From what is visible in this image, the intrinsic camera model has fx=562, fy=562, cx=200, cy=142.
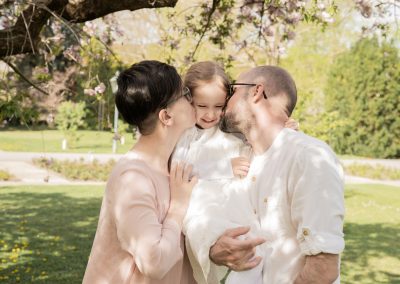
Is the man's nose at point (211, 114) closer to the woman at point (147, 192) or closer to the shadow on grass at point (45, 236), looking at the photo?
the woman at point (147, 192)

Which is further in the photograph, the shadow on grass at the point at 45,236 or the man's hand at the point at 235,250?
the shadow on grass at the point at 45,236

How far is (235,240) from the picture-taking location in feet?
6.68

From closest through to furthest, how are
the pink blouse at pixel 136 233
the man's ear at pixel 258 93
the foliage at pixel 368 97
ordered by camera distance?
1. the pink blouse at pixel 136 233
2. the man's ear at pixel 258 93
3. the foliage at pixel 368 97

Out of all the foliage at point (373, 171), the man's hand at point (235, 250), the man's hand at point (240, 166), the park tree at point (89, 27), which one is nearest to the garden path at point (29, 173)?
the foliage at point (373, 171)

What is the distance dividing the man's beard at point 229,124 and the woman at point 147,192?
25cm

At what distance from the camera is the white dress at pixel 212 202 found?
2082 millimetres

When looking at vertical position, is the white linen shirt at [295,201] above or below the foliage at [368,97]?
above

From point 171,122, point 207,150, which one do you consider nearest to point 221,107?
point 207,150

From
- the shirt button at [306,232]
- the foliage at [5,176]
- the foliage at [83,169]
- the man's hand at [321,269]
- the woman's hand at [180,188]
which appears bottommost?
the foliage at [83,169]

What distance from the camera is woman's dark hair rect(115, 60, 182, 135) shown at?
6.60 ft

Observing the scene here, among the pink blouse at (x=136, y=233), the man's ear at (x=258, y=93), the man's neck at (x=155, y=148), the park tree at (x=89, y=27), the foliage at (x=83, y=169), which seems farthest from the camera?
the foliage at (x=83, y=169)

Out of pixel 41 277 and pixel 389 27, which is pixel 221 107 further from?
pixel 41 277

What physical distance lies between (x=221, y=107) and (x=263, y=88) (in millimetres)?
324

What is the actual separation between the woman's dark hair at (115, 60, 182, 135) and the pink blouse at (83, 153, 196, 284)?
0.59 feet
